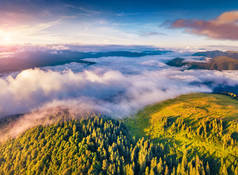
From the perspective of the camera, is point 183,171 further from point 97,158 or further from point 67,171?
point 67,171

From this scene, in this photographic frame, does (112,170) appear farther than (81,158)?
No

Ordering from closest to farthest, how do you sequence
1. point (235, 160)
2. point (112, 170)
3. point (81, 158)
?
point (112, 170) < point (235, 160) < point (81, 158)

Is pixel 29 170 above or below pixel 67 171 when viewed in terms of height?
below

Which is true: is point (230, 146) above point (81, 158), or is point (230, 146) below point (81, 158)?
above

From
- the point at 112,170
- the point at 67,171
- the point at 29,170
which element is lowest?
the point at 29,170

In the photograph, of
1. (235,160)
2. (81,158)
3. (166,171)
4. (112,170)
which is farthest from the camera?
(81,158)

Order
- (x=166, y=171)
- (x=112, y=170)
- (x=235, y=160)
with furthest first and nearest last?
(x=235, y=160) → (x=112, y=170) → (x=166, y=171)

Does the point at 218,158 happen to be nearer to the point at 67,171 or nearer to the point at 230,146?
the point at 230,146

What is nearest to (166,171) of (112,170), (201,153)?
(112,170)

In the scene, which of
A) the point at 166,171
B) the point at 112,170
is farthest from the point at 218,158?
the point at 112,170
